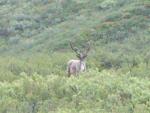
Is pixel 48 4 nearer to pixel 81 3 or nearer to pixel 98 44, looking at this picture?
pixel 81 3

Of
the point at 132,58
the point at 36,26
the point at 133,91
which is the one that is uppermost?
the point at 133,91

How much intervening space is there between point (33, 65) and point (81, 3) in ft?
52.6

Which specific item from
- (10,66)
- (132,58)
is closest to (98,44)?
(132,58)

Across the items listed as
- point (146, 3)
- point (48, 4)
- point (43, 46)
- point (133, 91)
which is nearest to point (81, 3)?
point (48, 4)

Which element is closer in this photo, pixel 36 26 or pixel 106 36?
pixel 106 36

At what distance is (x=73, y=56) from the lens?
23.2 meters

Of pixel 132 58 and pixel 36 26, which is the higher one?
pixel 132 58

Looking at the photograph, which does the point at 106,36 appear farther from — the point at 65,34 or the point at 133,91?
the point at 133,91

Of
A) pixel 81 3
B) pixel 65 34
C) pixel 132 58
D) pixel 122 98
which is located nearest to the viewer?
pixel 122 98

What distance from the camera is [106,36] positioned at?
27.7 metres

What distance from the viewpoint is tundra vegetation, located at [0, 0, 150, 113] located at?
1281 centimetres

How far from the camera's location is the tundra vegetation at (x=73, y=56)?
Answer: 12812 millimetres

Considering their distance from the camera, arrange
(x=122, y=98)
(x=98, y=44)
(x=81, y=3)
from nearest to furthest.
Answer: (x=122, y=98) < (x=98, y=44) < (x=81, y=3)

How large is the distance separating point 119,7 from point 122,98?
19902 millimetres
